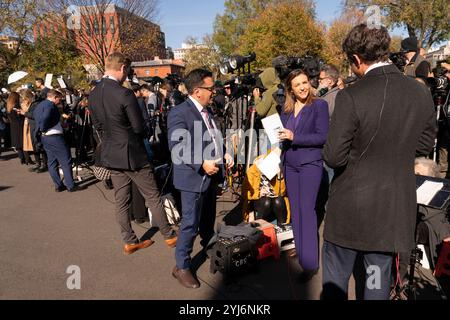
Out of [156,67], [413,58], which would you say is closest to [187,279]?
[413,58]

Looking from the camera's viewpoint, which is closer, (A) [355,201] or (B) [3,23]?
(A) [355,201]

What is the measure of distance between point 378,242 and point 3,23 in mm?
24041

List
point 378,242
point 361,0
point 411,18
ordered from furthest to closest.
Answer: point 361,0, point 411,18, point 378,242

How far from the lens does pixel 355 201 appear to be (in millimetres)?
1966

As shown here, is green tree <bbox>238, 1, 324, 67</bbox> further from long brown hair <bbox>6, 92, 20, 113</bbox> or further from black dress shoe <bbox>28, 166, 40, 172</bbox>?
black dress shoe <bbox>28, 166, 40, 172</bbox>

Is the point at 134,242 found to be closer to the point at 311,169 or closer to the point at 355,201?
the point at 311,169

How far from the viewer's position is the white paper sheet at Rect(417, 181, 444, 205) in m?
2.62

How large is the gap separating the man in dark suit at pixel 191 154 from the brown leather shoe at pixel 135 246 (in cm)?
92

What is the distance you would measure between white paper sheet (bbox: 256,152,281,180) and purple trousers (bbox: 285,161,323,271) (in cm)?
66

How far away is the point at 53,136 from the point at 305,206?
4916mm

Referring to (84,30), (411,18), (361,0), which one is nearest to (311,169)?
(84,30)

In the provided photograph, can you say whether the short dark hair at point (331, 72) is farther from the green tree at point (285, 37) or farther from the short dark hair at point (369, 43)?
the green tree at point (285, 37)

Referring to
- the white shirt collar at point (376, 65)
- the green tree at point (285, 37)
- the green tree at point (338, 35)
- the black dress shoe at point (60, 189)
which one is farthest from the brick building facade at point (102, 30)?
the white shirt collar at point (376, 65)

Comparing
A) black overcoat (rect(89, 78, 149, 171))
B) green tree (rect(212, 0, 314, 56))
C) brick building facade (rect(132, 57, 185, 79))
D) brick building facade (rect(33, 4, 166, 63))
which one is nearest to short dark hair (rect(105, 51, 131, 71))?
black overcoat (rect(89, 78, 149, 171))
